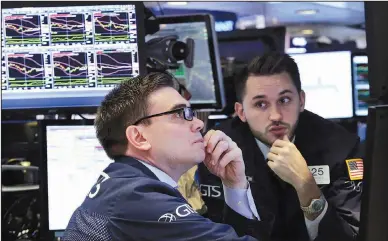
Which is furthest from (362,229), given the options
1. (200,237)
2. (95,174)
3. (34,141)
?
(34,141)

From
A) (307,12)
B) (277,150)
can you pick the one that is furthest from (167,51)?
(307,12)

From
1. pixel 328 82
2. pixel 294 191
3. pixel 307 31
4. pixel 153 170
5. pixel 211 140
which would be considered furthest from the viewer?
pixel 307 31

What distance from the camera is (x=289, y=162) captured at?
196 centimetres

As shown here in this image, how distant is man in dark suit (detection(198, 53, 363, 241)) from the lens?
196 centimetres

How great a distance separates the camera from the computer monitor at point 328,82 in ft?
10.5

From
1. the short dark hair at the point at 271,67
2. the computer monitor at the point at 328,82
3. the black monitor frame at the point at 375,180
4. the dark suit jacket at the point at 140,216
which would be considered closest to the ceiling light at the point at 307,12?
the computer monitor at the point at 328,82

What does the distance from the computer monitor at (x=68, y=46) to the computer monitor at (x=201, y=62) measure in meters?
0.27

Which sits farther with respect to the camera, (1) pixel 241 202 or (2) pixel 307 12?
(2) pixel 307 12

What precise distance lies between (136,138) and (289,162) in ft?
2.03

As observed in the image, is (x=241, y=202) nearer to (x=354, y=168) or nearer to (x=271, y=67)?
(x=354, y=168)

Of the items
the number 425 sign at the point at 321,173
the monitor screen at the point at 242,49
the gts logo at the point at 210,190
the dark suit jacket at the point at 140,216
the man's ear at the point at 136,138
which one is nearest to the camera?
the dark suit jacket at the point at 140,216

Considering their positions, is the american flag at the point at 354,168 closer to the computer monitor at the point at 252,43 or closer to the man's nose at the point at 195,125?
the man's nose at the point at 195,125

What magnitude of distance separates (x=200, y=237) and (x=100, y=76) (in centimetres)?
114

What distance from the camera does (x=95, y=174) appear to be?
235cm
